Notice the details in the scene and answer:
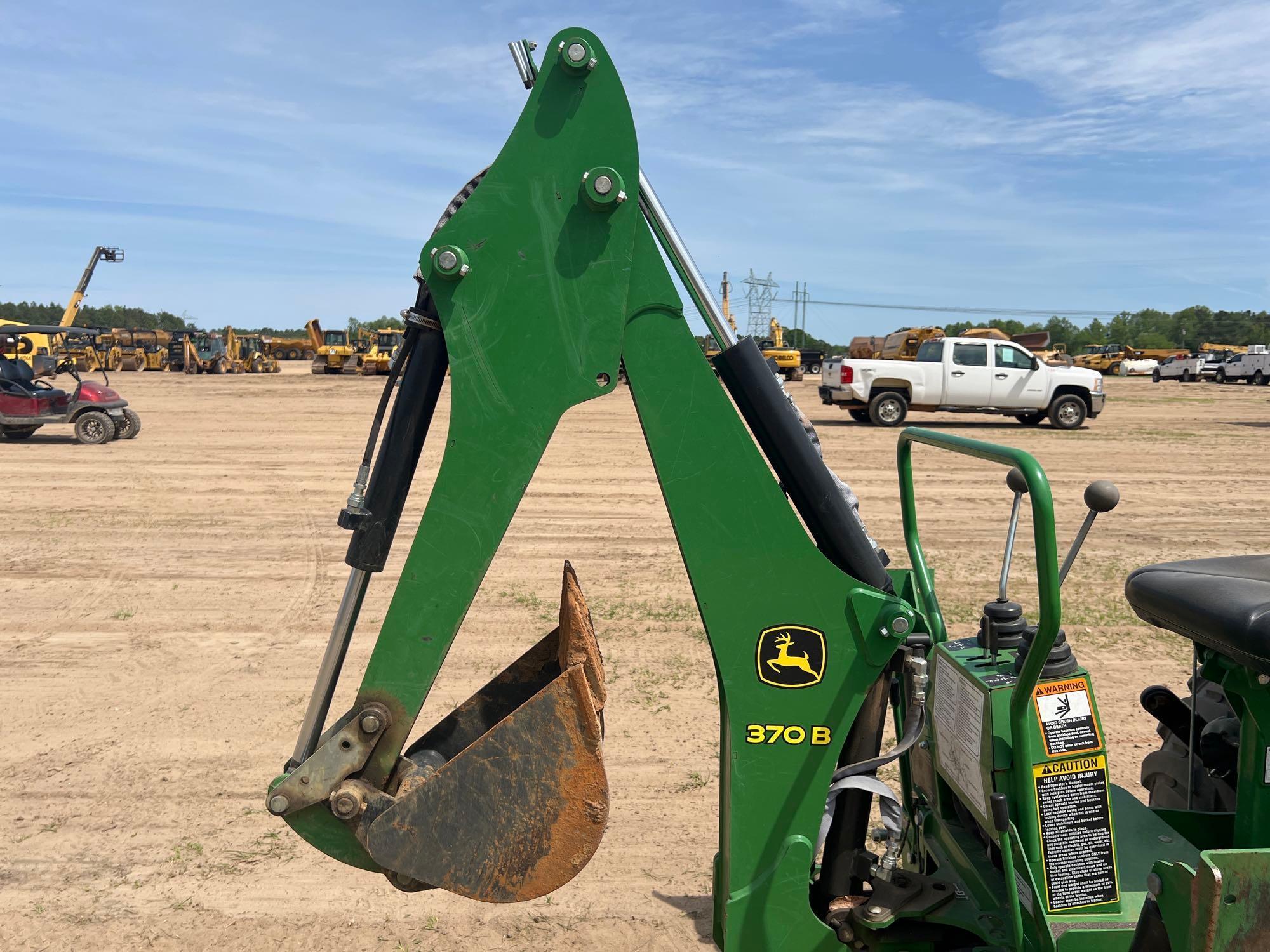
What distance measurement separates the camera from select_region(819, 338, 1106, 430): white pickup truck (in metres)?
19.8

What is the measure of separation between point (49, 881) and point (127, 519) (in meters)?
7.32

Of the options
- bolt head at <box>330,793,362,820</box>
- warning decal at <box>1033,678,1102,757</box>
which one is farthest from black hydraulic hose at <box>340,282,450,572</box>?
warning decal at <box>1033,678,1102,757</box>

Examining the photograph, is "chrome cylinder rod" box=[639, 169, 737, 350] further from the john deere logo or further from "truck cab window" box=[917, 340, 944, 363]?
"truck cab window" box=[917, 340, 944, 363]

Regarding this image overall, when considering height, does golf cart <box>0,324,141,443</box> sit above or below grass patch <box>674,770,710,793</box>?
above

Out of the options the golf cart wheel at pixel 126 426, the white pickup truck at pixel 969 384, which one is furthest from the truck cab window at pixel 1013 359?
the golf cart wheel at pixel 126 426

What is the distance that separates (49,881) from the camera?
3.69 m

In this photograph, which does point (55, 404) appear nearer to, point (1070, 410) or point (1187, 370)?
point (1070, 410)

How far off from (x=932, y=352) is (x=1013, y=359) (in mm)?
1592

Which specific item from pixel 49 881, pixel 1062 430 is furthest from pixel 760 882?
pixel 1062 430

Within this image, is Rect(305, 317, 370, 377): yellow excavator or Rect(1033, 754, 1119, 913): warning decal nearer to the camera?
Rect(1033, 754, 1119, 913): warning decal

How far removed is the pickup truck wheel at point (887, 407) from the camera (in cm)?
2020

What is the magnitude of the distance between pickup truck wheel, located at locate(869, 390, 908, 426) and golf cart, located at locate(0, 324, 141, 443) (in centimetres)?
1422

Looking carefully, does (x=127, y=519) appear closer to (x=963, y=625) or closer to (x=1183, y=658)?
(x=963, y=625)

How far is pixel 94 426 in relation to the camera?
664 inches
